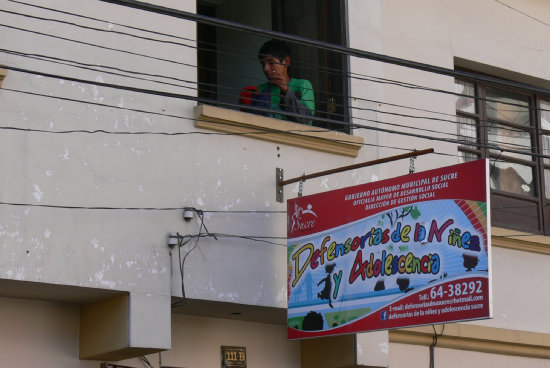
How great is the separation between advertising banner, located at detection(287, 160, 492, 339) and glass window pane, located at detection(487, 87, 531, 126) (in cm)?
418

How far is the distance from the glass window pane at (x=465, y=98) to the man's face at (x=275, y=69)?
2.39 m

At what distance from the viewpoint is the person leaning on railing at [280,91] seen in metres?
11.5

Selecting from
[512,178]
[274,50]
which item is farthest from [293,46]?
[512,178]

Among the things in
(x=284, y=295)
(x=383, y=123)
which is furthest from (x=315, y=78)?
(x=284, y=295)

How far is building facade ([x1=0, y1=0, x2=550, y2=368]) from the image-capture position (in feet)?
30.9

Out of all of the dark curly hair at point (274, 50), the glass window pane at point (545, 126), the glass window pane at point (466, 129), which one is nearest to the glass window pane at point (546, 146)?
the glass window pane at point (545, 126)

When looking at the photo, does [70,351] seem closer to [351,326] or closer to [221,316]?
[221,316]

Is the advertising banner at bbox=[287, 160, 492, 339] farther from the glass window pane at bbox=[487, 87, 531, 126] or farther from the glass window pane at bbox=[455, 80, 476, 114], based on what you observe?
the glass window pane at bbox=[487, 87, 531, 126]

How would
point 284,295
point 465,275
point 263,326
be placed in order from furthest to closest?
point 263,326 → point 284,295 → point 465,275

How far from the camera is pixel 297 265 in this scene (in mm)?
10203

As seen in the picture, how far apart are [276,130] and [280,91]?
107cm

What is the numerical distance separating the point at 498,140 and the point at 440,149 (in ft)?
4.38

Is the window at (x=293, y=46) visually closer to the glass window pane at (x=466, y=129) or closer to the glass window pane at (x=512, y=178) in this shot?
the glass window pane at (x=466, y=129)

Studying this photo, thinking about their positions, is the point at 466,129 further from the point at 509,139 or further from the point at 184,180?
the point at 184,180
